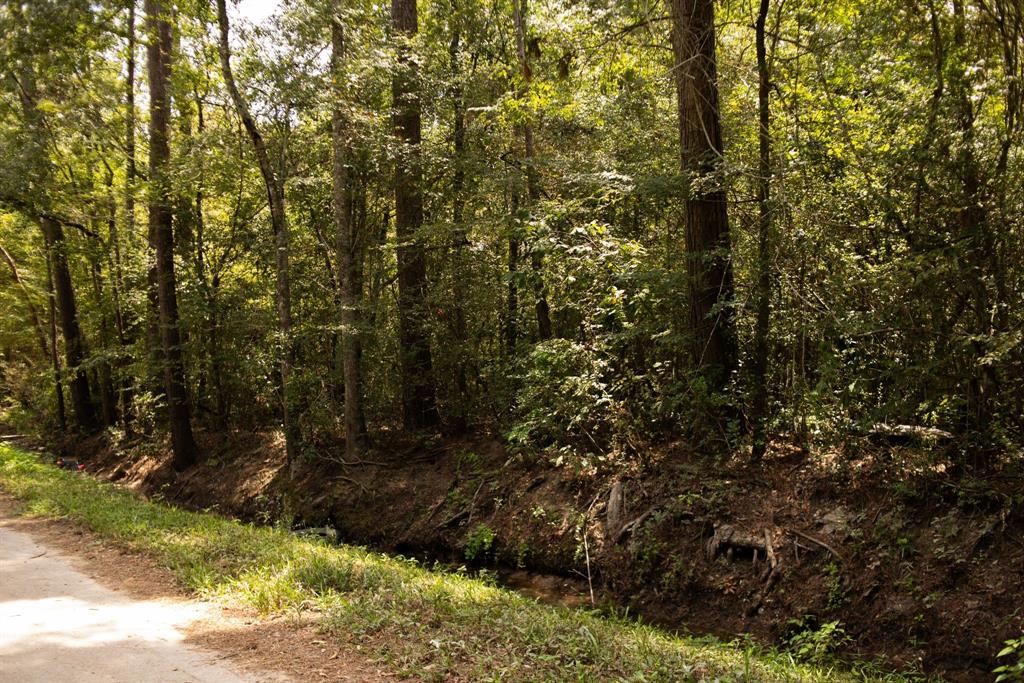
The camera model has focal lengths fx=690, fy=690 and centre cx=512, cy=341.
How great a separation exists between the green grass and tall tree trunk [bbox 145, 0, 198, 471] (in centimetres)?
764

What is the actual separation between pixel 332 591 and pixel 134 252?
47.6 ft

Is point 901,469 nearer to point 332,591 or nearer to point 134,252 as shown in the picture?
point 332,591

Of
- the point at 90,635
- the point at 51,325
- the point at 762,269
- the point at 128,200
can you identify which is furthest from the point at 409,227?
the point at 51,325

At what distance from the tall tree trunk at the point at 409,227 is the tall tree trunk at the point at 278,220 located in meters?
2.16

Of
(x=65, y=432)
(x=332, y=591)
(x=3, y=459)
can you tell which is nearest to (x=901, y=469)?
(x=332, y=591)

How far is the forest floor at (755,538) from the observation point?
6.13 meters

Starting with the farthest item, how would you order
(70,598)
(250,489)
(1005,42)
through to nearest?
(250,489) < (70,598) < (1005,42)

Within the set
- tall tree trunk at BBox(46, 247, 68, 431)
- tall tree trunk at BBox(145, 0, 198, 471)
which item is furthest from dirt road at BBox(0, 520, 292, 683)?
tall tree trunk at BBox(46, 247, 68, 431)

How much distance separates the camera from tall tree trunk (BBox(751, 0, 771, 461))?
822cm

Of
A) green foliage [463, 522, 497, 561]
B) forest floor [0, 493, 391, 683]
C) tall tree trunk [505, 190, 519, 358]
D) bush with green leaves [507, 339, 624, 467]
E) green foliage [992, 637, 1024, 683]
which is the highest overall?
tall tree trunk [505, 190, 519, 358]

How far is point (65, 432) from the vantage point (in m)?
24.0

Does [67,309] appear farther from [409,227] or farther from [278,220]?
[409,227]

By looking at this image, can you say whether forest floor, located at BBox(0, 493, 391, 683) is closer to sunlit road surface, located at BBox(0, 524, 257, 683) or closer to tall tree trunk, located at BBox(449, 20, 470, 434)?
sunlit road surface, located at BBox(0, 524, 257, 683)

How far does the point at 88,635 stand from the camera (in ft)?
17.3
